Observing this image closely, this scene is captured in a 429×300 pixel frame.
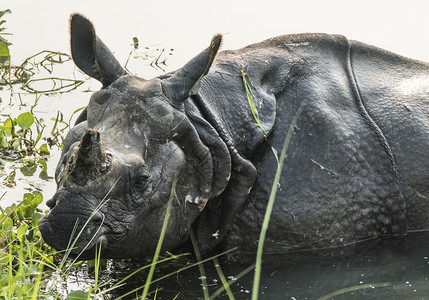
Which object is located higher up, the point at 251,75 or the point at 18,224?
the point at 251,75

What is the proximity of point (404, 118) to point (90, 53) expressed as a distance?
6.49ft

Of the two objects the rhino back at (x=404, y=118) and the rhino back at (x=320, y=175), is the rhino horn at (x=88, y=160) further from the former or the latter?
the rhino back at (x=404, y=118)

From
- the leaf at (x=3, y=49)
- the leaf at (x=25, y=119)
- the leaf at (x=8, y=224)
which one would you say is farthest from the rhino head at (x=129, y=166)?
the leaf at (x=3, y=49)

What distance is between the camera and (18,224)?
6172 millimetres

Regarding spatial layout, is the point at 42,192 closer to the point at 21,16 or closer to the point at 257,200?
the point at 257,200

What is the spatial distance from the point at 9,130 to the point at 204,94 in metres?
2.10

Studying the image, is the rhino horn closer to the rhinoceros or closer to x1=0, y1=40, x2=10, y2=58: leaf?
the rhinoceros

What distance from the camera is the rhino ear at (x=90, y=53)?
223 inches

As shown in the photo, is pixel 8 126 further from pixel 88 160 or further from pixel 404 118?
pixel 404 118

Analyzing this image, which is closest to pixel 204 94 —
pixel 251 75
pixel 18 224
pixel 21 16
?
pixel 251 75

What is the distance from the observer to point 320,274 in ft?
19.2

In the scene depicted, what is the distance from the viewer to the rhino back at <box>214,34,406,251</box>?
602 cm

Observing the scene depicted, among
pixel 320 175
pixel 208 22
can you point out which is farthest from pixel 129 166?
pixel 208 22

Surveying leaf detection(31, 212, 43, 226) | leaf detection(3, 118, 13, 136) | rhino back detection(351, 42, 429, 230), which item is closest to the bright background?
leaf detection(3, 118, 13, 136)
